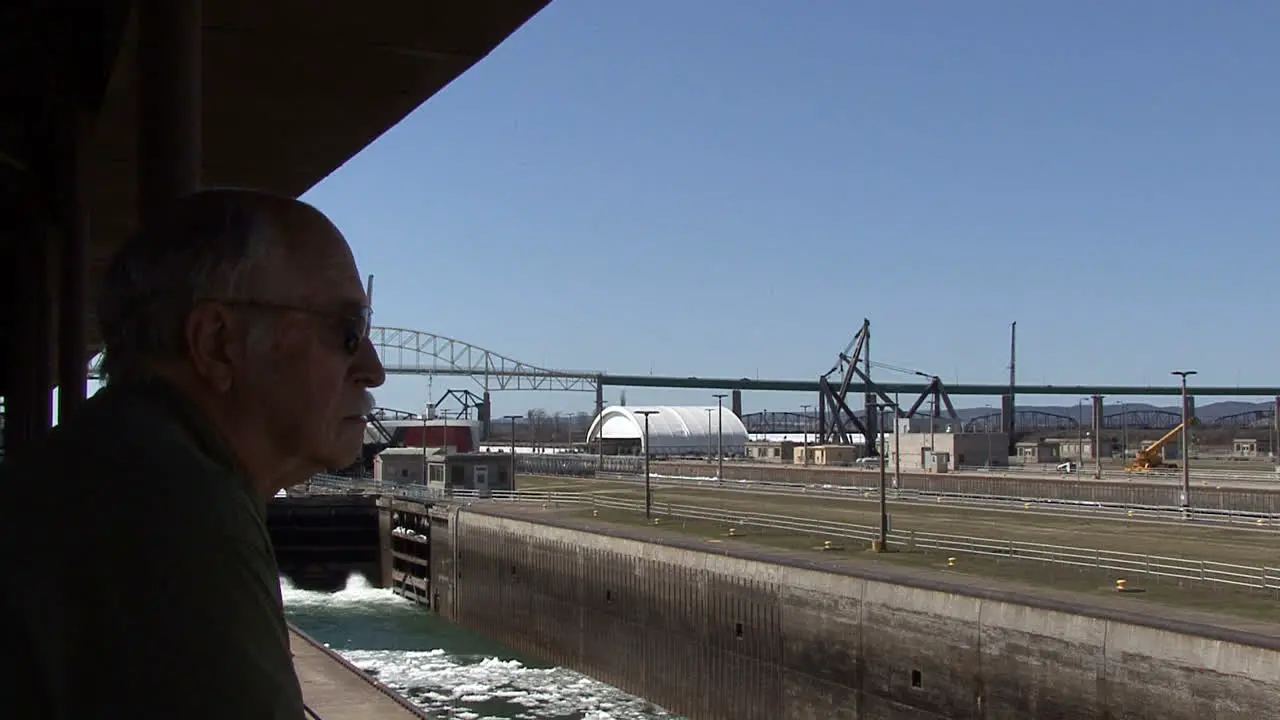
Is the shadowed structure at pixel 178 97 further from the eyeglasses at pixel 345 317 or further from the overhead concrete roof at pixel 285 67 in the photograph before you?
the eyeglasses at pixel 345 317

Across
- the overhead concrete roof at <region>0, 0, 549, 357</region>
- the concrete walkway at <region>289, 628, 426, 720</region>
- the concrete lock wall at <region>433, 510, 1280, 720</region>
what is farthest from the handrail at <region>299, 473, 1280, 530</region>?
the overhead concrete roof at <region>0, 0, 549, 357</region>

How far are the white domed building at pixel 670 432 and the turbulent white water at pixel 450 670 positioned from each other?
7973 centimetres

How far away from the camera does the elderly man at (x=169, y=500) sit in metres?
1.33

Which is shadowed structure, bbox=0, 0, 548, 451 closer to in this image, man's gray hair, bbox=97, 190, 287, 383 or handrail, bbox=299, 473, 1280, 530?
man's gray hair, bbox=97, 190, 287, 383

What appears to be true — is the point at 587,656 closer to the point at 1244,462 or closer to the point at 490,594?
the point at 490,594

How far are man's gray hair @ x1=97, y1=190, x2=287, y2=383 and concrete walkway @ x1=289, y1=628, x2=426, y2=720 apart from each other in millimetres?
13338

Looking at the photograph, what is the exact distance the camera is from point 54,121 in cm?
1328

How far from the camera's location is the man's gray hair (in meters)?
1.82

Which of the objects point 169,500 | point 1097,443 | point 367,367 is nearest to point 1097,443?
point 1097,443

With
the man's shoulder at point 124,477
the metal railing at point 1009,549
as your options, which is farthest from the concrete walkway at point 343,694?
the metal railing at point 1009,549

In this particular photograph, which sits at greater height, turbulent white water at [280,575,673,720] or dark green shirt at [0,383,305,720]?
dark green shirt at [0,383,305,720]

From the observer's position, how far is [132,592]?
136 centimetres

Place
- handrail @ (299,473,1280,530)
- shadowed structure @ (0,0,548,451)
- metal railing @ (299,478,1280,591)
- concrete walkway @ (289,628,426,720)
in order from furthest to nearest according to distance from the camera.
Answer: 1. handrail @ (299,473,1280,530)
2. metal railing @ (299,478,1280,591)
3. concrete walkway @ (289,628,426,720)
4. shadowed structure @ (0,0,548,451)

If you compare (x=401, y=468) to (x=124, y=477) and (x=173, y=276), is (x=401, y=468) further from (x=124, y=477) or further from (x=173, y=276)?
(x=124, y=477)
